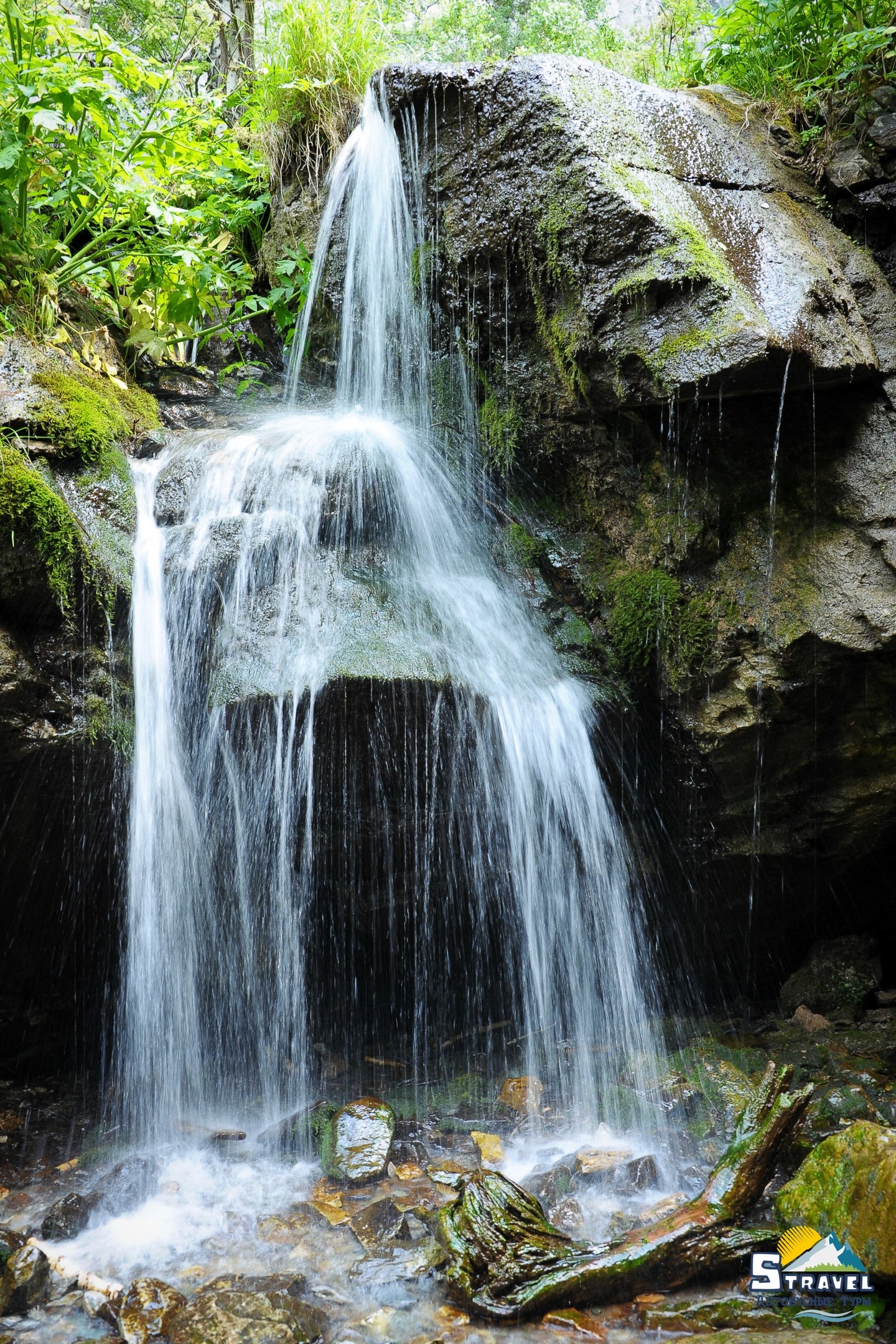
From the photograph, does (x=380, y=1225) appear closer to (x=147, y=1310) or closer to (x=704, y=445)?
(x=147, y=1310)

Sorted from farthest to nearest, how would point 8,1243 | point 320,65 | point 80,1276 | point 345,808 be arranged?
1. point 320,65
2. point 345,808
3. point 8,1243
4. point 80,1276

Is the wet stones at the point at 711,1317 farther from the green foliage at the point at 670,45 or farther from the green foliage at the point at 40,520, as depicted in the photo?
the green foliage at the point at 670,45

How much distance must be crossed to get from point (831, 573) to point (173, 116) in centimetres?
483

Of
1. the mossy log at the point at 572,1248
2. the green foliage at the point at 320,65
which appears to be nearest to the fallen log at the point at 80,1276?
the mossy log at the point at 572,1248

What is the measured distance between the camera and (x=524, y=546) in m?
4.88

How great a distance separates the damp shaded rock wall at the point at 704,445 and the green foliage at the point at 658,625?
1 centimetres

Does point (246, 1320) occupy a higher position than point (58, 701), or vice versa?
point (58, 701)

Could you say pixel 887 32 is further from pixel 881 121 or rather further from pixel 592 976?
pixel 592 976

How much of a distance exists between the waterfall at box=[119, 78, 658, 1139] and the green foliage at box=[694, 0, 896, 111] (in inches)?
113

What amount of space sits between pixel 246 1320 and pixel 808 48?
6181 millimetres

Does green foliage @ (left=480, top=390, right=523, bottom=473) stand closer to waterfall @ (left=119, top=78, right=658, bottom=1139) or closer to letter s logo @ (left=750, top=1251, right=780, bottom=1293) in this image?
waterfall @ (left=119, top=78, right=658, bottom=1139)

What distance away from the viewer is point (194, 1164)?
367 centimetres

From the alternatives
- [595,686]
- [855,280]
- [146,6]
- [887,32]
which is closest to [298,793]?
[595,686]

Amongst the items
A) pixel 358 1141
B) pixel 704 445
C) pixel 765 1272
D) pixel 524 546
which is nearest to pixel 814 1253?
pixel 765 1272
